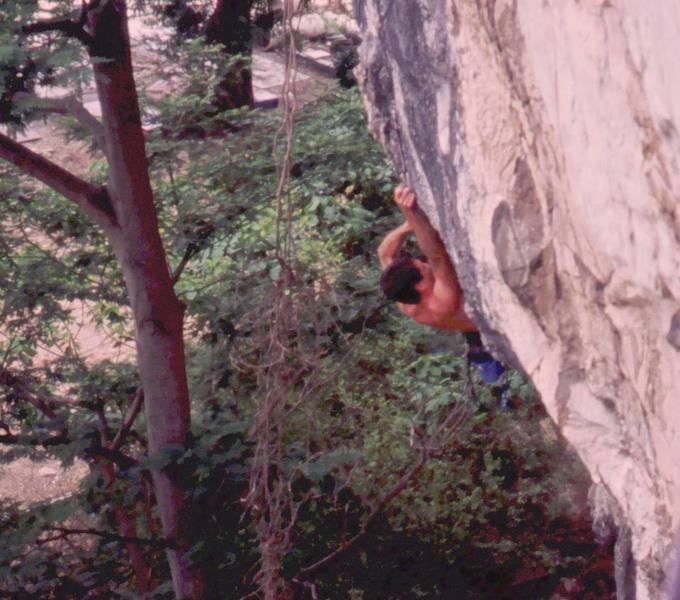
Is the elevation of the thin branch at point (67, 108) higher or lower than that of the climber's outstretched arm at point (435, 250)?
higher

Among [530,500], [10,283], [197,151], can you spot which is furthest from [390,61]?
[530,500]

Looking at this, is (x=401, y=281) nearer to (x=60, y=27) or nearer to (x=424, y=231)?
(x=424, y=231)

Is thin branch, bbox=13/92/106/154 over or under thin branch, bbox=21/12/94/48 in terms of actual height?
under

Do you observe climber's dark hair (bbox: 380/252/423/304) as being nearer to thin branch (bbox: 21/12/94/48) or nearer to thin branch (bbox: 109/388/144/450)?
thin branch (bbox: 21/12/94/48)

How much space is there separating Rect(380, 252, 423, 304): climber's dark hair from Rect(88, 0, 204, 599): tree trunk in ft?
5.29

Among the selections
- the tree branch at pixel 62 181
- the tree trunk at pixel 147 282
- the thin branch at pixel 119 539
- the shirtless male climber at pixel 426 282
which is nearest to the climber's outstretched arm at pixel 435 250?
the shirtless male climber at pixel 426 282

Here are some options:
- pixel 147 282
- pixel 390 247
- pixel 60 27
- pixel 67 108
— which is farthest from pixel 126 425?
pixel 60 27

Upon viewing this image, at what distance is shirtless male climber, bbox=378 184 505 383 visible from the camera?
323 cm

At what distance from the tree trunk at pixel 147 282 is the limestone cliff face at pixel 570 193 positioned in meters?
1.78

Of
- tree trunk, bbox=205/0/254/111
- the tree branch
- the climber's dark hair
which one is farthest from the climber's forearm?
tree trunk, bbox=205/0/254/111

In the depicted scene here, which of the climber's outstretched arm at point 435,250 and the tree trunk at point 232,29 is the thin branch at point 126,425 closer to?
the tree trunk at point 232,29

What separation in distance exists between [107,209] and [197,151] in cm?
89

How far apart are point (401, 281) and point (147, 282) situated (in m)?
1.71

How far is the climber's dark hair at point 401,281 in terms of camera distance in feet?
12.0
